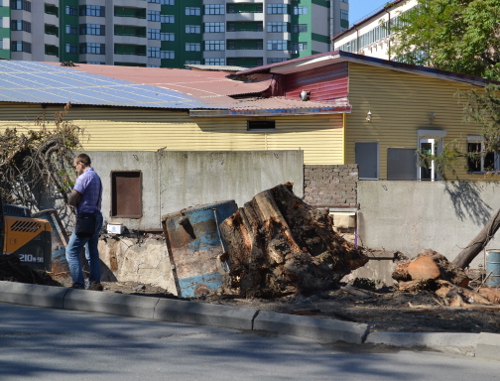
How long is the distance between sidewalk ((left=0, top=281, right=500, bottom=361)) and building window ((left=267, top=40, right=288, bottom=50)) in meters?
81.6

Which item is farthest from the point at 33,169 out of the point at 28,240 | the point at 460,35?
the point at 460,35

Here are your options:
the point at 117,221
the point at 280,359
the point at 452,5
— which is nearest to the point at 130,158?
the point at 117,221

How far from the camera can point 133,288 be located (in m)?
14.6

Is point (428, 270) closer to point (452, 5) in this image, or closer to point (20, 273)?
point (20, 273)

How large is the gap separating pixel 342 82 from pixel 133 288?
10962mm

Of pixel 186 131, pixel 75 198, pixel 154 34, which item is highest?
pixel 154 34

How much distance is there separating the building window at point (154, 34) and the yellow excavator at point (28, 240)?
251 ft

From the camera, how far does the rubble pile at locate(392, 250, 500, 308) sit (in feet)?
30.2

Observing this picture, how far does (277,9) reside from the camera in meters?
88.3

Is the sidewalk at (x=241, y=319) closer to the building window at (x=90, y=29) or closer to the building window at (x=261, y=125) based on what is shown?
the building window at (x=261, y=125)

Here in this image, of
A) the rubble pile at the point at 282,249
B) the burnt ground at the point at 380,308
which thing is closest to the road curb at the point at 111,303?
the burnt ground at the point at 380,308

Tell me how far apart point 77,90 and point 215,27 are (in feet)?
218

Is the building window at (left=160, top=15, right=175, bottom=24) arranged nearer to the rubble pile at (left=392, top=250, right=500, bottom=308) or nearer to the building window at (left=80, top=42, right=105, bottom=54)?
the building window at (left=80, top=42, right=105, bottom=54)

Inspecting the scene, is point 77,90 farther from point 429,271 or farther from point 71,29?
point 71,29
